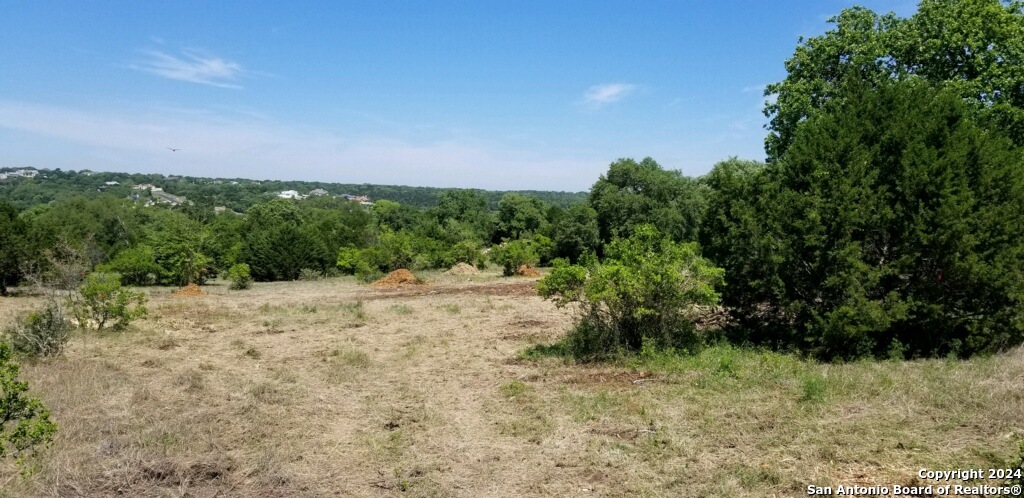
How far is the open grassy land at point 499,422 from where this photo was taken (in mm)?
5418

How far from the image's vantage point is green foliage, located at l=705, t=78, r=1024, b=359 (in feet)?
29.0

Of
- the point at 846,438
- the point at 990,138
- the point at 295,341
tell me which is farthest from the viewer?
the point at 295,341

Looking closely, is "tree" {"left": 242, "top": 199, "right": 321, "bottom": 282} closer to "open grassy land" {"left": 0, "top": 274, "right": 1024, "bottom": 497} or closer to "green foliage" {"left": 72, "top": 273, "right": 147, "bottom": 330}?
"green foliage" {"left": 72, "top": 273, "right": 147, "bottom": 330}

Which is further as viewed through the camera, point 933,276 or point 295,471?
point 933,276

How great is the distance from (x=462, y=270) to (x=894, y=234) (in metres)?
23.3

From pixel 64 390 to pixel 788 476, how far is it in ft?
30.3

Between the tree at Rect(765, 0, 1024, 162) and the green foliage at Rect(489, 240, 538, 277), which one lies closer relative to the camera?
the tree at Rect(765, 0, 1024, 162)

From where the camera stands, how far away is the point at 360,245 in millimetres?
42219

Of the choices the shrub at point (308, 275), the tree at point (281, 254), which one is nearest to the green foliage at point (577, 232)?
the tree at point (281, 254)

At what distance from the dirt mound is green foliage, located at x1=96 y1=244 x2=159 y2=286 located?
43.4 feet

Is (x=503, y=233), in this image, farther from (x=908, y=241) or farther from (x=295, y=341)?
(x=908, y=241)

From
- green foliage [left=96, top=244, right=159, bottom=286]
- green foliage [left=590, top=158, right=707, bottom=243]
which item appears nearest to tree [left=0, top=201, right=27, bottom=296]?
green foliage [left=96, top=244, right=159, bottom=286]

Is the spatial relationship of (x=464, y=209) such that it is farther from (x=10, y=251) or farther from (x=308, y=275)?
(x=10, y=251)

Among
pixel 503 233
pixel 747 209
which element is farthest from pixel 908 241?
pixel 503 233
